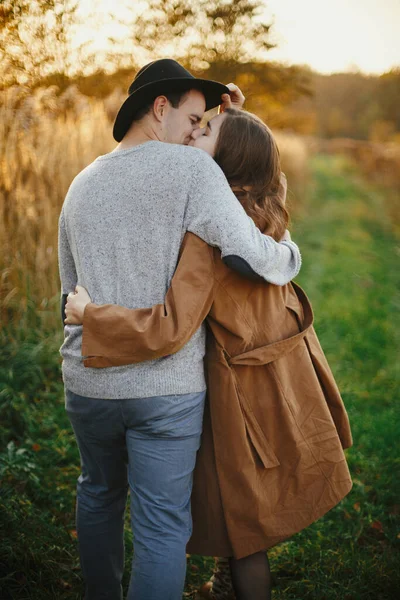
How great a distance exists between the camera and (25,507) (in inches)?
103

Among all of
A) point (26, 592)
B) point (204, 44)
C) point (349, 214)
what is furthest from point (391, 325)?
Result: point (349, 214)

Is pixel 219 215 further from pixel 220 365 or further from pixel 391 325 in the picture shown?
pixel 391 325

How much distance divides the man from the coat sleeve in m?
0.05

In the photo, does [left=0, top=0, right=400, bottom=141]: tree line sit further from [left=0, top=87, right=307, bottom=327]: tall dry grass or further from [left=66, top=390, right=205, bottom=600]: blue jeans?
[left=66, top=390, right=205, bottom=600]: blue jeans

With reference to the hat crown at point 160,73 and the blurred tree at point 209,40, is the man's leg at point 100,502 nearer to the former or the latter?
the hat crown at point 160,73

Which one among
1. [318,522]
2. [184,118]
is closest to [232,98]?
[184,118]

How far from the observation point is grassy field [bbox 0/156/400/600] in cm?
234

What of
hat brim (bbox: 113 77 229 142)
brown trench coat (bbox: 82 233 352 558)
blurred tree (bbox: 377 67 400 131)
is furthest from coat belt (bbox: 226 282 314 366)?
blurred tree (bbox: 377 67 400 131)

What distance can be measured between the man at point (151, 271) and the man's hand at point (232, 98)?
0.68ft

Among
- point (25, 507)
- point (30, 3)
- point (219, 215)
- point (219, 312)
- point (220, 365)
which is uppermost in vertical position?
point (30, 3)

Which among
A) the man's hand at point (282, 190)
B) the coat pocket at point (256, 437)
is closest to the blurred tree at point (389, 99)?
the man's hand at point (282, 190)

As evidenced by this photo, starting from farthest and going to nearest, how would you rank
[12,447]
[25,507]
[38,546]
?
1. [12,447]
2. [25,507]
3. [38,546]

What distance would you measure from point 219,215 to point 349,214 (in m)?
12.6

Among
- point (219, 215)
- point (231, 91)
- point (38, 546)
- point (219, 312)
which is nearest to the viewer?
point (219, 215)
